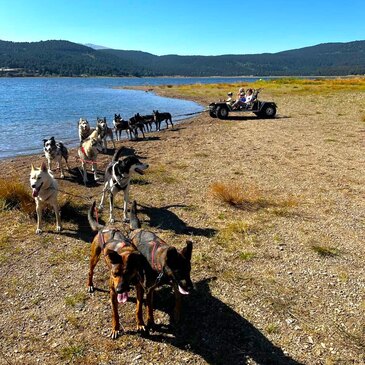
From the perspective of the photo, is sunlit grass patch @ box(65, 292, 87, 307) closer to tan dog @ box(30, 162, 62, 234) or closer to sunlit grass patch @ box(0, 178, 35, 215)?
tan dog @ box(30, 162, 62, 234)

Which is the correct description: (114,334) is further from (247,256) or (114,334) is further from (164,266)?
(247,256)

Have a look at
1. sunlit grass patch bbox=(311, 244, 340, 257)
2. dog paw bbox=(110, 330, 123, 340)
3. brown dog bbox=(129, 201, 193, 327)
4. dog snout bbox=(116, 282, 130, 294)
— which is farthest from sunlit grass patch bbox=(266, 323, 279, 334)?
sunlit grass patch bbox=(311, 244, 340, 257)

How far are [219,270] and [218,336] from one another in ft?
5.28

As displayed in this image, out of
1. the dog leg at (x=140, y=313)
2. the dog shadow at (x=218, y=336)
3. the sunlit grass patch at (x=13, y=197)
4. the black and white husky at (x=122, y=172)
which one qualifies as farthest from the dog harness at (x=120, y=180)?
the dog leg at (x=140, y=313)

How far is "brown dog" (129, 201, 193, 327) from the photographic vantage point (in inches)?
175

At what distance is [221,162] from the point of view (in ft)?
46.3

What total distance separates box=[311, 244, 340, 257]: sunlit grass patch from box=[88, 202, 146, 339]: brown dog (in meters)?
3.77

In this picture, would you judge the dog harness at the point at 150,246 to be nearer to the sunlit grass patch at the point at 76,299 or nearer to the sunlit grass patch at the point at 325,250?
the sunlit grass patch at the point at 76,299

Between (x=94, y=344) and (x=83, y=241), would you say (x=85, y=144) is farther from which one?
(x=94, y=344)

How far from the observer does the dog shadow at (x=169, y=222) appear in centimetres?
800

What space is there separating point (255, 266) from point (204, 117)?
22011 mm

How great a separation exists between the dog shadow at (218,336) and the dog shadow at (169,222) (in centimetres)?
245

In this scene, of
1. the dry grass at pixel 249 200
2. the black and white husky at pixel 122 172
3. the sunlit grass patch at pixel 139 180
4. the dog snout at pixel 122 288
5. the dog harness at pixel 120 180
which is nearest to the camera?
the dog snout at pixel 122 288

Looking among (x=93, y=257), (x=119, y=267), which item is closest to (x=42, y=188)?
(x=93, y=257)
